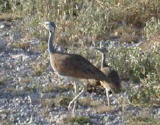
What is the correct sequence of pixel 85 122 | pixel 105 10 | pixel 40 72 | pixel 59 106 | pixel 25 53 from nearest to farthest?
Result: pixel 85 122, pixel 59 106, pixel 40 72, pixel 25 53, pixel 105 10

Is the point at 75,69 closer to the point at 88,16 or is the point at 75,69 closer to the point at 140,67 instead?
the point at 140,67

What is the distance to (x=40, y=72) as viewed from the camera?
10875 millimetres

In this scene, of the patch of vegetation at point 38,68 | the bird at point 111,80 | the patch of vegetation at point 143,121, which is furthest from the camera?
the patch of vegetation at point 38,68

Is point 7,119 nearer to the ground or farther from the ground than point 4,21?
nearer to the ground

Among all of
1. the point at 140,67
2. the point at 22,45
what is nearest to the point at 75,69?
the point at 140,67

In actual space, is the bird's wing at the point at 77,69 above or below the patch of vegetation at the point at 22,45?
below

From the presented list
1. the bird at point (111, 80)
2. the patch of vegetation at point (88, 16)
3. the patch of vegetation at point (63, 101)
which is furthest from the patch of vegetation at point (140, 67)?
the patch of vegetation at point (88, 16)

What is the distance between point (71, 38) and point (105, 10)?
119cm

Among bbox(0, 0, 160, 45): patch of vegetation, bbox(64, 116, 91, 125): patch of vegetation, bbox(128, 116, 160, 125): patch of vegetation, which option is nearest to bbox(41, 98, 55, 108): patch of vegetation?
bbox(64, 116, 91, 125): patch of vegetation

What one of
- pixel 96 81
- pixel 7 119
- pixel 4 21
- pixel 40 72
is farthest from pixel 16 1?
pixel 7 119

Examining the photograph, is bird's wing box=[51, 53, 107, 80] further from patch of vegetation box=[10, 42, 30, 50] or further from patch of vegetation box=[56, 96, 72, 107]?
patch of vegetation box=[10, 42, 30, 50]

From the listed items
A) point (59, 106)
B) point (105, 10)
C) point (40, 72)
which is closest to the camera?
point (59, 106)

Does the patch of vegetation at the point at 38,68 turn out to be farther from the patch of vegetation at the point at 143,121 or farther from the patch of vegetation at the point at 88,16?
the patch of vegetation at the point at 143,121

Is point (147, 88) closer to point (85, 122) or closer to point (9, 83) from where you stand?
point (85, 122)
